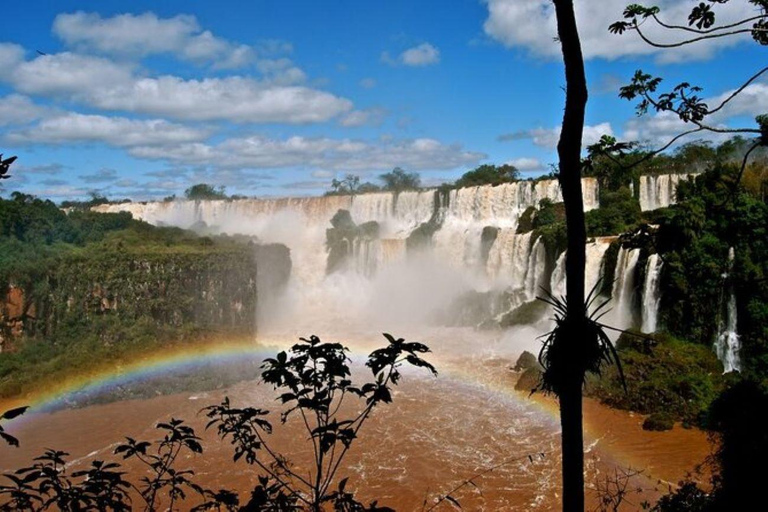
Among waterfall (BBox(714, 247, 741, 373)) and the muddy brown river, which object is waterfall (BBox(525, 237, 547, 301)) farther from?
waterfall (BBox(714, 247, 741, 373))

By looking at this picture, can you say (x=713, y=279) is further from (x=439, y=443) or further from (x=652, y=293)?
(x=439, y=443)

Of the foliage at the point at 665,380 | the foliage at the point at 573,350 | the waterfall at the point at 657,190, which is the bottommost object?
the foliage at the point at 665,380

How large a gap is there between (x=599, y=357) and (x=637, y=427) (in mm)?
12287

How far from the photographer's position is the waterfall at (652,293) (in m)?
17.8

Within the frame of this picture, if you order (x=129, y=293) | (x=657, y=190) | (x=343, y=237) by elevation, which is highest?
(x=657, y=190)

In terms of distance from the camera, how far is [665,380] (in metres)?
15.2

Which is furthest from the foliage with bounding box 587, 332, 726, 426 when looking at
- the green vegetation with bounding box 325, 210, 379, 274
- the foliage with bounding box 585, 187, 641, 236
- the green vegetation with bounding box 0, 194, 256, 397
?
the green vegetation with bounding box 325, 210, 379, 274

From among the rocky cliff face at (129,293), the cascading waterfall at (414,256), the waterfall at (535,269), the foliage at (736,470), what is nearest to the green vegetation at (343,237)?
the cascading waterfall at (414,256)

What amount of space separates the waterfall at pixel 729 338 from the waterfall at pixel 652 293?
1.80 m

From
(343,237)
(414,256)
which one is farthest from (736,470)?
(343,237)

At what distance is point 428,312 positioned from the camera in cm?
2938

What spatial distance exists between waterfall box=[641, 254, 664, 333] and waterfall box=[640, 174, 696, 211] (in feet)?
34.0

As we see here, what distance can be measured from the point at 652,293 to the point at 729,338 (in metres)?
2.42

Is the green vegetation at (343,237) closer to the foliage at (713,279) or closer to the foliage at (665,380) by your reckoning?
the foliage at (713,279)
